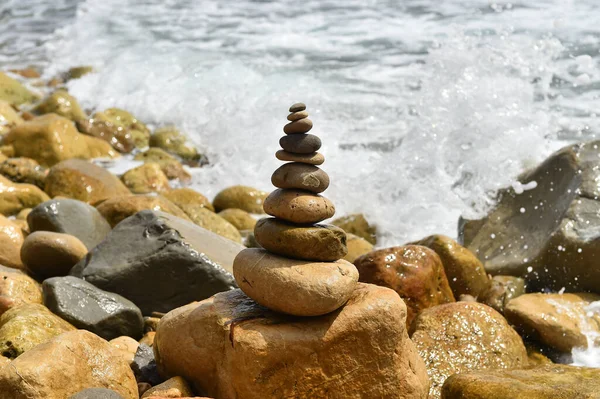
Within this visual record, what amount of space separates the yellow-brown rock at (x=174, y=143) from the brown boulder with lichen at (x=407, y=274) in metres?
5.70

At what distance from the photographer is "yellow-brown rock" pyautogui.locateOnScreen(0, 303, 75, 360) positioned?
3746mm

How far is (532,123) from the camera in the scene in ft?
29.9

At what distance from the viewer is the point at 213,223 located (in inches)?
275

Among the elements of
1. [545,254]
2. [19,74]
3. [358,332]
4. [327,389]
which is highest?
[358,332]

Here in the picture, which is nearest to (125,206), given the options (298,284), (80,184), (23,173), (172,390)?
(80,184)

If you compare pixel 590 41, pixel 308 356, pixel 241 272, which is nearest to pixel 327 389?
pixel 308 356

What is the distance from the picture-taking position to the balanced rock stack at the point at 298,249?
3.47 meters

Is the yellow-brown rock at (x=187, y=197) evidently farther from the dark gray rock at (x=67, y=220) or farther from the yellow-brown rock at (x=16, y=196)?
the dark gray rock at (x=67, y=220)

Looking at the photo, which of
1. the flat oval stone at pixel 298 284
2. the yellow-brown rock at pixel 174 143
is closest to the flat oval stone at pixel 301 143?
the flat oval stone at pixel 298 284

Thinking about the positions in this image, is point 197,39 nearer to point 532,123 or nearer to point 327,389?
point 532,123

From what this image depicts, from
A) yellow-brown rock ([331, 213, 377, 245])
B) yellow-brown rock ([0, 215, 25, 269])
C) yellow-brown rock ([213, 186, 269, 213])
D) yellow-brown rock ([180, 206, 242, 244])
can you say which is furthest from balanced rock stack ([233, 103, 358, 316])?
yellow-brown rock ([213, 186, 269, 213])

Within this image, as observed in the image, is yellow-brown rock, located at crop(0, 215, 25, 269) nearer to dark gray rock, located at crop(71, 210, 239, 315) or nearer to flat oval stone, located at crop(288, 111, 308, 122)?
dark gray rock, located at crop(71, 210, 239, 315)

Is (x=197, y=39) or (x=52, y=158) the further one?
(x=197, y=39)

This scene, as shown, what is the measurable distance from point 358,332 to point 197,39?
13081mm
